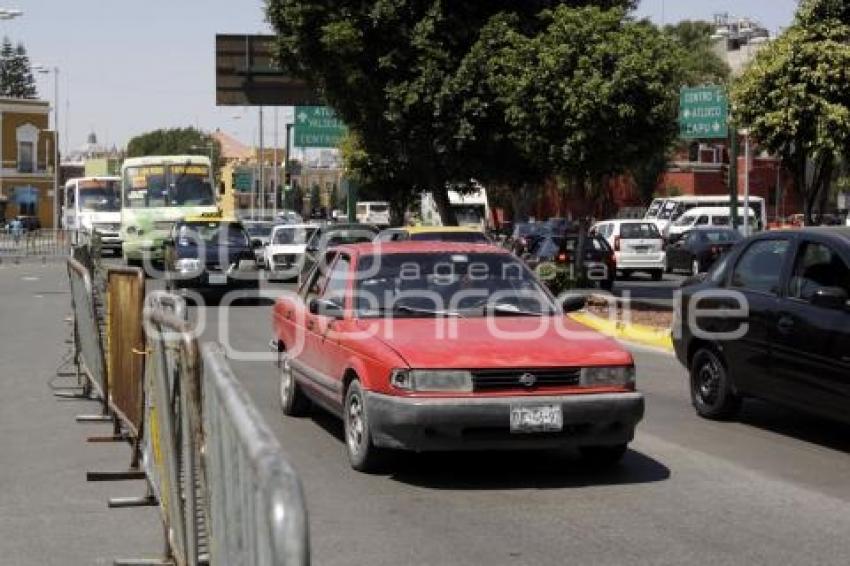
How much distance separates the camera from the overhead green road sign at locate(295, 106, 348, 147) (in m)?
47.8

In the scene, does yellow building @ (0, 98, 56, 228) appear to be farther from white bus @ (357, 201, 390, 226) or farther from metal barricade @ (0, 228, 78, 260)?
white bus @ (357, 201, 390, 226)

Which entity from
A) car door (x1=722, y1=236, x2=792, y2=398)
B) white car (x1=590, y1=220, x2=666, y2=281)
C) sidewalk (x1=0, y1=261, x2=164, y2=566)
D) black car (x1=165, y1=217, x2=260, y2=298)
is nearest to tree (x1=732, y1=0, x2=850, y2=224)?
car door (x1=722, y1=236, x2=792, y2=398)

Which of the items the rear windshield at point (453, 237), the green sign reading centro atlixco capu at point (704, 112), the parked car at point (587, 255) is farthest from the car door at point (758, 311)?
the green sign reading centro atlixco capu at point (704, 112)

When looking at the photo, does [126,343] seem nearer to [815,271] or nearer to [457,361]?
[457,361]

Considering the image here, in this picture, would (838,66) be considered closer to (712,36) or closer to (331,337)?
(331,337)

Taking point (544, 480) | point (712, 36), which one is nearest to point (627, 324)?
point (544, 480)

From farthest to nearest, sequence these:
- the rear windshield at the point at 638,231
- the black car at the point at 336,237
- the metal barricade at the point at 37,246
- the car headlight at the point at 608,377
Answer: the metal barricade at the point at 37,246 < the rear windshield at the point at 638,231 < the black car at the point at 336,237 < the car headlight at the point at 608,377

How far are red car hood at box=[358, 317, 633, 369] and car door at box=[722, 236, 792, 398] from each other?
176 cm

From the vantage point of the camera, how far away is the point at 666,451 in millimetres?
8734

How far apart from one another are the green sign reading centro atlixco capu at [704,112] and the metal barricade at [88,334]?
1795 centimetres

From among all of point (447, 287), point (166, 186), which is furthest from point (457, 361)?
point (166, 186)

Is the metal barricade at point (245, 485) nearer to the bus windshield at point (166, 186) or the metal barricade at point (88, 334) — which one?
the metal barricade at point (88, 334)

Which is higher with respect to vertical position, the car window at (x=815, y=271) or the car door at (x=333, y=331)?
the car window at (x=815, y=271)

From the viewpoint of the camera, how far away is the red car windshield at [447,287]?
8.52 m
